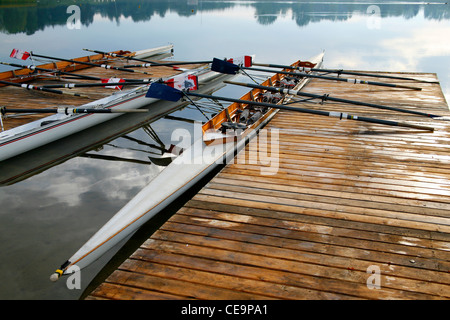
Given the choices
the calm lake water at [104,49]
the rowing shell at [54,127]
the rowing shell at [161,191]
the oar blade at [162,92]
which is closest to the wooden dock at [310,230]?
the rowing shell at [161,191]

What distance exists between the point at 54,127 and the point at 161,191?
500 centimetres

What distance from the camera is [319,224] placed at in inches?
218

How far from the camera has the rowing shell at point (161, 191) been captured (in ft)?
17.6

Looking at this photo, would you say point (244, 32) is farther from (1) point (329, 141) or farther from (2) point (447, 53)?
(1) point (329, 141)

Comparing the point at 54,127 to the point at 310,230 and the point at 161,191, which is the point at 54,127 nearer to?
the point at 161,191

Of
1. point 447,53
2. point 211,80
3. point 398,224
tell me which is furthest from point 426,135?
point 447,53

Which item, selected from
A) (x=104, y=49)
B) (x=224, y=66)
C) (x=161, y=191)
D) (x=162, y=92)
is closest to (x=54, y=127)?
(x=162, y=92)

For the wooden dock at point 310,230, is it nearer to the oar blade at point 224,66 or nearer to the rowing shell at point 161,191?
the rowing shell at point 161,191

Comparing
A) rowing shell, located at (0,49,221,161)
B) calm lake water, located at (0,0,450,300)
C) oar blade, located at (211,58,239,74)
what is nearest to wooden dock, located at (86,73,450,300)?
calm lake water, located at (0,0,450,300)

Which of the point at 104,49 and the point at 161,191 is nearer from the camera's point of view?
the point at 161,191

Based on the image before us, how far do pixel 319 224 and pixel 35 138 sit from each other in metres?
8.00

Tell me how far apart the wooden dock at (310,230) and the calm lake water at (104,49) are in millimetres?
1803

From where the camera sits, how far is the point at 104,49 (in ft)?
90.6

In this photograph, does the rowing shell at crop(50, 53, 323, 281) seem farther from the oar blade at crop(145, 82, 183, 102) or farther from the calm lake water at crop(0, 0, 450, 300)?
the oar blade at crop(145, 82, 183, 102)
